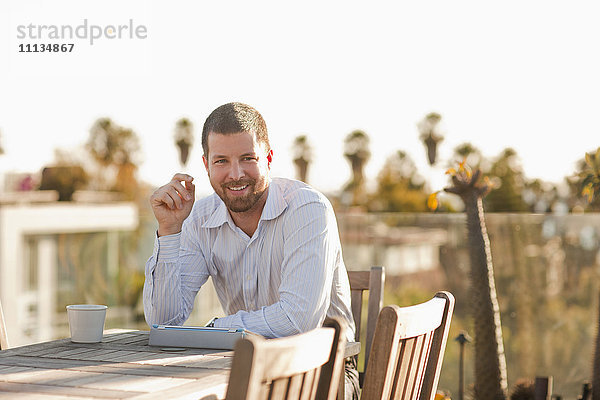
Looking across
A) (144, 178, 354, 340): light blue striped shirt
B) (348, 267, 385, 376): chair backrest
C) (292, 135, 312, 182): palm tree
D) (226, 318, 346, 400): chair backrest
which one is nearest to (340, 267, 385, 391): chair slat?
(348, 267, 385, 376): chair backrest

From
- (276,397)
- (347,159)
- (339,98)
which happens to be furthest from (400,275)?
(347,159)

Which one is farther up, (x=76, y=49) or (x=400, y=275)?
(x=76, y=49)

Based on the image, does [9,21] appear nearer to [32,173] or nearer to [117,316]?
[117,316]

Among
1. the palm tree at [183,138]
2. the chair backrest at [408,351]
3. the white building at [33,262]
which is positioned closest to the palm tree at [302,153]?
the palm tree at [183,138]

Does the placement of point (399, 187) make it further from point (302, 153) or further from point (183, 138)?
point (183, 138)

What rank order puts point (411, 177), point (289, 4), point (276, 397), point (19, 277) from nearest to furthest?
point (276, 397) → point (289, 4) → point (19, 277) → point (411, 177)

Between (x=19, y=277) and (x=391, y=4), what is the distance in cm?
557

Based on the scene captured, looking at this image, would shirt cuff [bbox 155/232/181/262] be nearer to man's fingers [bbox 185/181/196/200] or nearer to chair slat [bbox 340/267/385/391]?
man's fingers [bbox 185/181/196/200]

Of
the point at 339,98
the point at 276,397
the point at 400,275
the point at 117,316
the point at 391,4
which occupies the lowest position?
the point at 117,316

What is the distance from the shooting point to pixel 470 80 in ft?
34.5

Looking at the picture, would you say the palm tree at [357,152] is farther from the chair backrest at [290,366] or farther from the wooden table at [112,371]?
the chair backrest at [290,366]

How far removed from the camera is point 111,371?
5.18 ft

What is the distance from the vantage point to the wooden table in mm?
1369

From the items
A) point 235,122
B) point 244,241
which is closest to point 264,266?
point 244,241
